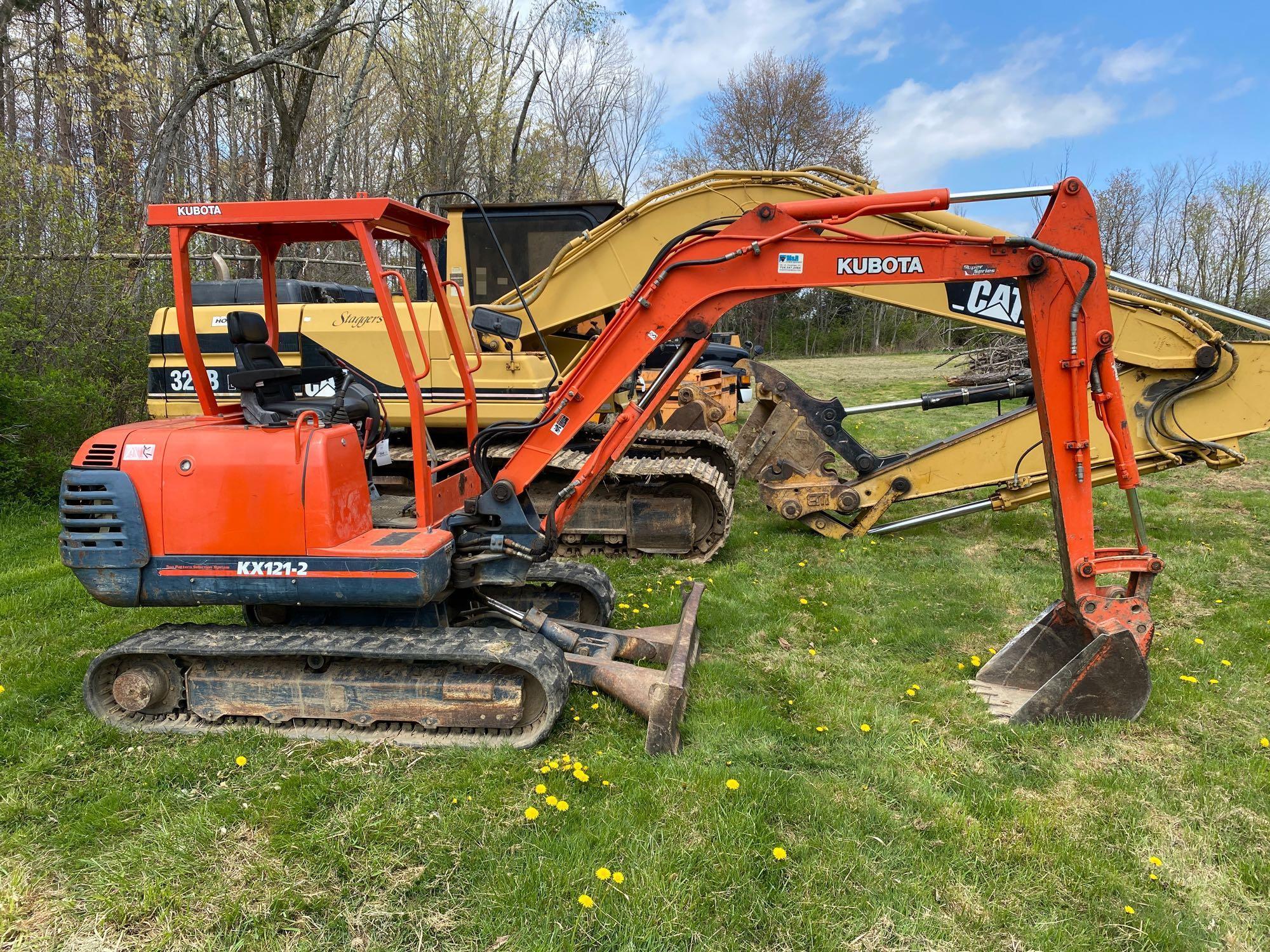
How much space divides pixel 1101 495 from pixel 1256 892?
708 cm

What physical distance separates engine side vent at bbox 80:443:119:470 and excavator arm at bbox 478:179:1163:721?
74.6 inches

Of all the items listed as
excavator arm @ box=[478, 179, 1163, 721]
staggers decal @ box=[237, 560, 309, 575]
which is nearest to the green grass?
excavator arm @ box=[478, 179, 1163, 721]

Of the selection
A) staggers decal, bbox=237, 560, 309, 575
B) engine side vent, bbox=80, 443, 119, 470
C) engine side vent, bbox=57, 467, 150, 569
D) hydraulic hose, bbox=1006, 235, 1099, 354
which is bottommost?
staggers decal, bbox=237, 560, 309, 575

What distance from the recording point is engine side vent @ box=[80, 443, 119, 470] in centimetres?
380

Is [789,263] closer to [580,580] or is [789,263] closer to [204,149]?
[580,580]

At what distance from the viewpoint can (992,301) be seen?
5656 millimetres

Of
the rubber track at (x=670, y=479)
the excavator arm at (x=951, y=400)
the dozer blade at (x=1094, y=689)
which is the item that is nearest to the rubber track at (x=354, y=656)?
the dozer blade at (x=1094, y=689)

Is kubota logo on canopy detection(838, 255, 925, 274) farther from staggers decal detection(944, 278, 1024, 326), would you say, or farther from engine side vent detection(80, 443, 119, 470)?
engine side vent detection(80, 443, 119, 470)

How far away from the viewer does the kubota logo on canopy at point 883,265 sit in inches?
150

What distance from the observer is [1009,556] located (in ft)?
22.7

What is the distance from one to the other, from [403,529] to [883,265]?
2.88 metres

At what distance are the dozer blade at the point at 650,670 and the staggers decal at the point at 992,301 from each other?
2.91m

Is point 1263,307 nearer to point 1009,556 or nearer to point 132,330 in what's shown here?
point 1009,556

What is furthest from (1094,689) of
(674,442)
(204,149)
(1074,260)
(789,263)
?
(204,149)
